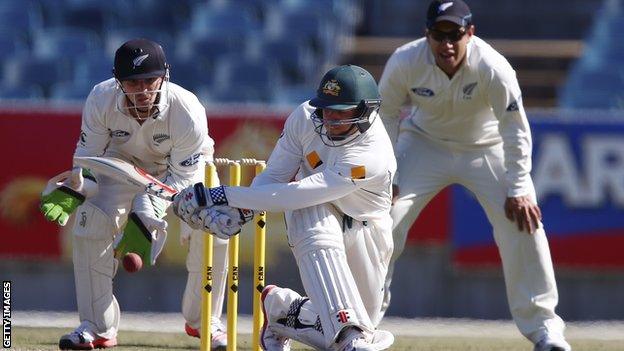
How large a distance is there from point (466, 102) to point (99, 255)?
192cm

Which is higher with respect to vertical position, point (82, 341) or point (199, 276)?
point (199, 276)

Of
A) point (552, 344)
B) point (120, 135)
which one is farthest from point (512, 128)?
point (120, 135)

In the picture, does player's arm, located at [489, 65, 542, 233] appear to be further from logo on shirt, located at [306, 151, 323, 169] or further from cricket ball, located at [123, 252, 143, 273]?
cricket ball, located at [123, 252, 143, 273]

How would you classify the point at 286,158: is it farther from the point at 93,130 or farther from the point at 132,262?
the point at 93,130

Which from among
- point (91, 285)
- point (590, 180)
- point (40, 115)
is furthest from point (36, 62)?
point (91, 285)

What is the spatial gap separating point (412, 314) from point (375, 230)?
13.1ft

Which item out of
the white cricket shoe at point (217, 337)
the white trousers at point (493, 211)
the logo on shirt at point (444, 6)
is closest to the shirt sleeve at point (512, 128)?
the white trousers at point (493, 211)

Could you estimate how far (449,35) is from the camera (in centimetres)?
665

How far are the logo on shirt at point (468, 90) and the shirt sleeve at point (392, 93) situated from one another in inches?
12.2

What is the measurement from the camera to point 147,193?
20.4 ft

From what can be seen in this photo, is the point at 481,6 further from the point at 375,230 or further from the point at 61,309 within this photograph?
the point at 375,230

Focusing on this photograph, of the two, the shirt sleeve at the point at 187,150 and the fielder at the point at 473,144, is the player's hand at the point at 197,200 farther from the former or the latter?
the fielder at the point at 473,144

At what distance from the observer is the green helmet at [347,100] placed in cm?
575

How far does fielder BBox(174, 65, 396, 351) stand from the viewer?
5.61 metres
